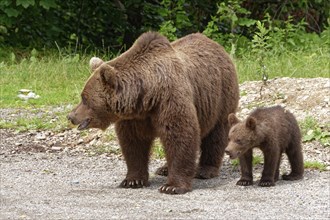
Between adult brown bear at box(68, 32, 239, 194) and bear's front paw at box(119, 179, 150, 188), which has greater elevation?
adult brown bear at box(68, 32, 239, 194)

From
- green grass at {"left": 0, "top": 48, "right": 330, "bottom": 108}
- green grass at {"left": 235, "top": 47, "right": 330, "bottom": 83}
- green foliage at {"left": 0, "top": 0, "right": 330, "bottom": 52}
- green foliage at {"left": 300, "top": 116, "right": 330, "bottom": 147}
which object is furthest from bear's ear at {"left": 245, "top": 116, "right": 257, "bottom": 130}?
green foliage at {"left": 0, "top": 0, "right": 330, "bottom": 52}

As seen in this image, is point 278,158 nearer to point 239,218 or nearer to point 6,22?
point 239,218

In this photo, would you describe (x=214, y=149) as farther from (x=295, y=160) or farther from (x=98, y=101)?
(x=98, y=101)

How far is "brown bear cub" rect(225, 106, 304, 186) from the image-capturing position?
8383 millimetres

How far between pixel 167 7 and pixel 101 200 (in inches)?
370

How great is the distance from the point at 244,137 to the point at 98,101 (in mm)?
1382

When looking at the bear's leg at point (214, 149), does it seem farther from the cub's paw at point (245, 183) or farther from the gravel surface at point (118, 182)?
the cub's paw at point (245, 183)

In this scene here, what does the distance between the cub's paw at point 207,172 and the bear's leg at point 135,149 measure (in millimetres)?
630

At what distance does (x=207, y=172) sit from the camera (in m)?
9.15

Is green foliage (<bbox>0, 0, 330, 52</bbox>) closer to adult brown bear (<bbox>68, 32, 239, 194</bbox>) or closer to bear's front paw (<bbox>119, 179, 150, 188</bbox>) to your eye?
adult brown bear (<bbox>68, 32, 239, 194</bbox>)

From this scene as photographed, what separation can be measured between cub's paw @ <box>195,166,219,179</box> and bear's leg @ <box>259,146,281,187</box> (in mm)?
838

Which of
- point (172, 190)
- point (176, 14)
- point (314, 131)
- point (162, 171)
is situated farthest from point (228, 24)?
point (172, 190)

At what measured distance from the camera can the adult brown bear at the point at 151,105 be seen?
8297mm

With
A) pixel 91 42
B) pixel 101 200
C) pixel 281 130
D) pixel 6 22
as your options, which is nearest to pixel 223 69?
pixel 281 130
